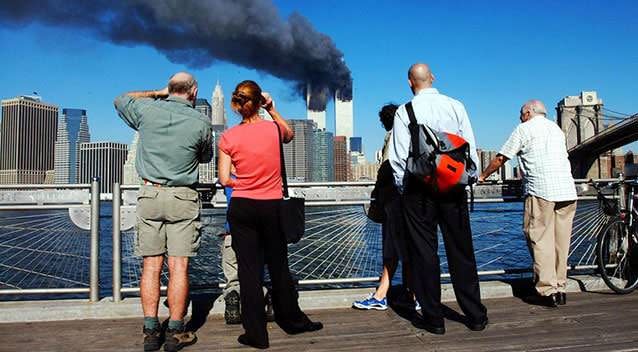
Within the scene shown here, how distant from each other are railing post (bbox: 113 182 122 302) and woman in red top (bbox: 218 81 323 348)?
4.05 feet

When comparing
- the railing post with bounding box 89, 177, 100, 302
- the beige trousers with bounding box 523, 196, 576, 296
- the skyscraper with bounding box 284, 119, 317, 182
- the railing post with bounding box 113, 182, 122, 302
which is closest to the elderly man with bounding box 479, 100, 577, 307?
the beige trousers with bounding box 523, 196, 576, 296

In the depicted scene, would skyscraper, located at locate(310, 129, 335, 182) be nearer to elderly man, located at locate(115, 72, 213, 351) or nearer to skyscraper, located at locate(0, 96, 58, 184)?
skyscraper, located at locate(0, 96, 58, 184)

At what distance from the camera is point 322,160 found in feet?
197

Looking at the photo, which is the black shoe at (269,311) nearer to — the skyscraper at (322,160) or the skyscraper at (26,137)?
the skyscraper at (322,160)

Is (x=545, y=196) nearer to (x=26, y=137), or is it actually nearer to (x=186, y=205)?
(x=186, y=205)

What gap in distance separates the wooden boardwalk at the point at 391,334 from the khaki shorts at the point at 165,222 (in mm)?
583

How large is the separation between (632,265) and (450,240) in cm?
207

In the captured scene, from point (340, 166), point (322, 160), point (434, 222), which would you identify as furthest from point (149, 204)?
point (322, 160)

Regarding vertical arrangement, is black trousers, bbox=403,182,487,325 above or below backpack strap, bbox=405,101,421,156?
below

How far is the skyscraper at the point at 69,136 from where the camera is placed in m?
100

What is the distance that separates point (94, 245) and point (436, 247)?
2500 millimetres

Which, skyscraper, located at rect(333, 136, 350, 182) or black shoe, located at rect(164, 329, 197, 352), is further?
skyscraper, located at rect(333, 136, 350, 182)

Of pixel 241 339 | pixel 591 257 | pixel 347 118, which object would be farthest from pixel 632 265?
pixel 347 118

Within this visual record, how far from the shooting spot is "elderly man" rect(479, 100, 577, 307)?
12.3ft
